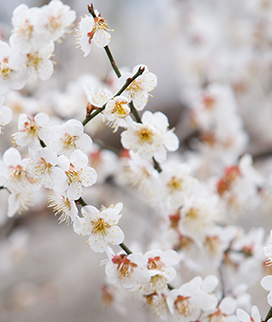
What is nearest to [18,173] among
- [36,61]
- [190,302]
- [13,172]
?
[13,172]

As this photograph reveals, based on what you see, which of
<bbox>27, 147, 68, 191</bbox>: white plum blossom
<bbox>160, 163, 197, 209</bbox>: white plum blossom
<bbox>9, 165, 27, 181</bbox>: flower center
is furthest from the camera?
<bbox>160, 163, 197, 209</bbox>: white plum blossom

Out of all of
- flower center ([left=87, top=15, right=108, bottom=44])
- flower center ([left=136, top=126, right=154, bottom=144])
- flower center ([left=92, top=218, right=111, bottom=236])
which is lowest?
flower center ([left=92, top=218, right=111, bottom=236])

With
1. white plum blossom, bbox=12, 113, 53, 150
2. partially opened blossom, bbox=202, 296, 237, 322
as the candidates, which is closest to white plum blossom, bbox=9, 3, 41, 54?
white plum blossom, bbox=12, 113, 53, 150

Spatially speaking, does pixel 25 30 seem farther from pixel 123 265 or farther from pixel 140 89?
pixel 123 265

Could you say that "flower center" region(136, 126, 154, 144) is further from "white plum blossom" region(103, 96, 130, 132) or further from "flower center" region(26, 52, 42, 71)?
"flower center" region(26, 52, 42, 71)

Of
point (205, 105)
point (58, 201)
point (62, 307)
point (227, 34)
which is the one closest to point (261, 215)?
point (205, 105)

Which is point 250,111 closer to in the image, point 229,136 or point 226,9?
point 226,9
